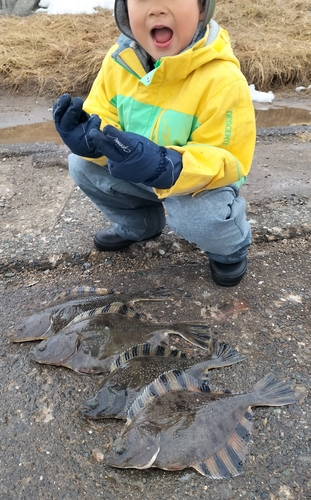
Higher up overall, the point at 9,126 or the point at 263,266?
the point at 263,266

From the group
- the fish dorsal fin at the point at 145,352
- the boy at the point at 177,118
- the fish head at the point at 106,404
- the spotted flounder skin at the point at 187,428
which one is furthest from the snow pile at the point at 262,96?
the fish head at the point at 106,404

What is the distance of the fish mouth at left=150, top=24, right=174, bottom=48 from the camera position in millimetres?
1831

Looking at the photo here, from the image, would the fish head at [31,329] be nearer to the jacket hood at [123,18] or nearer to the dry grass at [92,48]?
the jacket hood at [123,18]

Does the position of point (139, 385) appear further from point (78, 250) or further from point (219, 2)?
point (219, 2)

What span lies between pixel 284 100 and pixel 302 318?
5312 millimetres

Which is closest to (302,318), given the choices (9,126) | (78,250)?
(78,250)

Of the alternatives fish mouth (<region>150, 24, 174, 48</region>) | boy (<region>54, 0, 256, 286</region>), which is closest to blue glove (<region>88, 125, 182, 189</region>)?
boy (<region>54, 0, 256, 286</region>)

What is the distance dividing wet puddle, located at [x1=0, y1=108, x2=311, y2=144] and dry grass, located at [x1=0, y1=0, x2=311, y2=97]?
90cm

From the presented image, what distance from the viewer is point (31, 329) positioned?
2.13 metres

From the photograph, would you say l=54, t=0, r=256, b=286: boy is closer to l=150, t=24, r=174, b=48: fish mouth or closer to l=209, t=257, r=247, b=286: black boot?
l=150, t=24, r=174, b=48: fish mouth

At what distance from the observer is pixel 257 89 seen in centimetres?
688

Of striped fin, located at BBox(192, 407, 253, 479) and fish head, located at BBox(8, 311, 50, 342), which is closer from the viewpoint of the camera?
striped fin, located at BBox(192, 407, 253, 479)

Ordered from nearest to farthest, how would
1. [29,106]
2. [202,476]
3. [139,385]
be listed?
1. [202,476]
2. [139,385]
3. [29,106]

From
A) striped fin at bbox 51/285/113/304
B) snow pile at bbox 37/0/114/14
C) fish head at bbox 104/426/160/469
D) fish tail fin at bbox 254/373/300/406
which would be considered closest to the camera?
fish head at bbox 104/426/160/469
